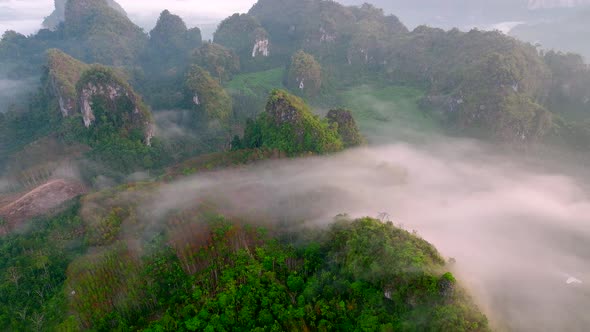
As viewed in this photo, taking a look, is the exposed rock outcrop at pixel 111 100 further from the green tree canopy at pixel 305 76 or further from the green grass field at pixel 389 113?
the green grass field at pixel 389 113

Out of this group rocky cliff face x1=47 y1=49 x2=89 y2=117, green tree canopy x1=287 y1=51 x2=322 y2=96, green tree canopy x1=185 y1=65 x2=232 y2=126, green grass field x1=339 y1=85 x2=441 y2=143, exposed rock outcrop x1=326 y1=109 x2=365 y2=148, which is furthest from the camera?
→ green tree canopy x1=287 y1=51 x2=322 y2=96

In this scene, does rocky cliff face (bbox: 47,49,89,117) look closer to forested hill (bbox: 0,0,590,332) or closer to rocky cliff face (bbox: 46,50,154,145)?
rocky cliff face (bbox: 46,50,154,145)

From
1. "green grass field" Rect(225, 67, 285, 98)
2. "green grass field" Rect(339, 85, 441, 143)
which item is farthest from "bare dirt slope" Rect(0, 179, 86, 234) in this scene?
"green grass field" Rect(339, 85, 441, 143)

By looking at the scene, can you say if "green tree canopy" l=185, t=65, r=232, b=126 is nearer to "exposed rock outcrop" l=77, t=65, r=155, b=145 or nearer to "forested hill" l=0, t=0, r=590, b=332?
"forested hill" l=0, t=0, r=590, b=332

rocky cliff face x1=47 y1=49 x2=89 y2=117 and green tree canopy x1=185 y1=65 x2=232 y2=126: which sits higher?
rocky cliff face x1=47 y1=49 x2=89 y2=117

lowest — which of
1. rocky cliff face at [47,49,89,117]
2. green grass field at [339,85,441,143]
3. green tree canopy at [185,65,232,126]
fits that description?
green grass field at [339,85,441,143]

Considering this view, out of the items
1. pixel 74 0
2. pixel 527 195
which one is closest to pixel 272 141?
pixel 527 195

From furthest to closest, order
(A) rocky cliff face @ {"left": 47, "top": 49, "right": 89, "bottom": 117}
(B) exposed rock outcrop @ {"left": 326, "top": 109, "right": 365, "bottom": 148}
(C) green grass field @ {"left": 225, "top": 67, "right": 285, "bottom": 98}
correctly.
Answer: (C) green grass field @ {"left": 225, "top": 67, "right": 285, "bottom": 98}
(A) rocky cliff face @ {"left": 47, "top": 49, "right": 89, "bottom": 117}
(B) exposed rock outcrop @ {"left": 326, "top": 109, "right": 365, "bottom": 148}

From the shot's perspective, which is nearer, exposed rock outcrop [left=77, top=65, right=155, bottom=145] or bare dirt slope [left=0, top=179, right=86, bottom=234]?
bare dirt slope [left=0, top=179, right=86, bottom=234]

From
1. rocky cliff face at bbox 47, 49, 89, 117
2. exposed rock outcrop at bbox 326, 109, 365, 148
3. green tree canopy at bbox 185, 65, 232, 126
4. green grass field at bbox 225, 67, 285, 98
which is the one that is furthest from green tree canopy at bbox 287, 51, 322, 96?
rocky cliff face at bbox 47, 49, 89, 117

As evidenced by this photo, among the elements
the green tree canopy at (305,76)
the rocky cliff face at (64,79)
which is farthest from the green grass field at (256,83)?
the rocky cliff face at (64,79)
